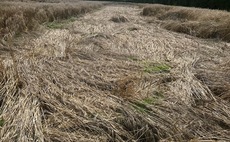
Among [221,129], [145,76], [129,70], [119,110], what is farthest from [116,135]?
[129,70]

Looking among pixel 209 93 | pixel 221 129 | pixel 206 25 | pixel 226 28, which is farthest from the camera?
pixel 206 25

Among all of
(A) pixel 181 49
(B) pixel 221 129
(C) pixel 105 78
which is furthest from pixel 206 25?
(B) pixel 221 129

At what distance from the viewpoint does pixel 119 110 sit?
323 cm

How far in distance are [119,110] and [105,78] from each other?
0.92 metres

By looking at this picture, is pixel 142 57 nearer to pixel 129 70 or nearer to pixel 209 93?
pixel 129 70

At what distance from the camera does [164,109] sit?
3.31 metres

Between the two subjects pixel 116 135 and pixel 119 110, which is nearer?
pixel 116 135

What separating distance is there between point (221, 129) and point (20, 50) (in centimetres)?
376

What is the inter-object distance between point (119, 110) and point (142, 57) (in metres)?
2.22

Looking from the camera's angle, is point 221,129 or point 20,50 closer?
point 221,129

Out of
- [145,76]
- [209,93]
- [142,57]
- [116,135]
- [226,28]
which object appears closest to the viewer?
[116,135]

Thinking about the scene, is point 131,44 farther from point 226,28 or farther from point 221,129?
point 221,129

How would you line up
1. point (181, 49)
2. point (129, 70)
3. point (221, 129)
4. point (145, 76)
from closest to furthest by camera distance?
1. point (221, 129)
2. point (145, 76)
3. point (129, 70)
4. point (181, 49)

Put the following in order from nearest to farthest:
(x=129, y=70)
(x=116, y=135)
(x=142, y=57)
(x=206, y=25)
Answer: (x=116, y=135), (x=129, y=70), (x=142, y=57), (x=206, y=25)
